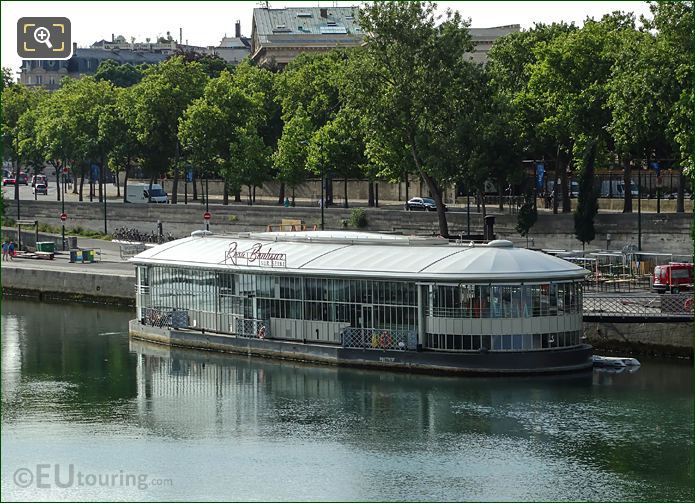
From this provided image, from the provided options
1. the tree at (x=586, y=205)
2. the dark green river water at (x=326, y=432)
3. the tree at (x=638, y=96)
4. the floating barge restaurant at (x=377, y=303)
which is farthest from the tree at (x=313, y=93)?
the dark green river water at (x=326, y=432)

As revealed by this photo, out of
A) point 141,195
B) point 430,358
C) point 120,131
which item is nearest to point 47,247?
point 141,195

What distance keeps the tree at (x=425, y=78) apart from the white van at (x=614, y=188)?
18367mm

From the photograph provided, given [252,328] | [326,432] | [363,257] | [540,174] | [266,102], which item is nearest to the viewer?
[326,432]

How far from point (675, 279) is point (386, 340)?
1988 centimetres

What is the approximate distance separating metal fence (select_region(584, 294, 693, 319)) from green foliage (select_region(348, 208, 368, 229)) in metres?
40.9

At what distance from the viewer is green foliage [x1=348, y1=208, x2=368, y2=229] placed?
4860 inches

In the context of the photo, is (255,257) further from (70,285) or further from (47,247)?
(47,247)

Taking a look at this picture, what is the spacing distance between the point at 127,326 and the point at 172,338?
456 inches

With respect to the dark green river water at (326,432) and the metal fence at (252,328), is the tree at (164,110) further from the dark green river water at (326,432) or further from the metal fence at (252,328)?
the dark green river water at (326,432)

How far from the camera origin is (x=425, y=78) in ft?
374

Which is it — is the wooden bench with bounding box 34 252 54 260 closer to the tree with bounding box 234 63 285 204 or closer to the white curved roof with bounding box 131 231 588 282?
the tree with bounding box 234 63 285 204

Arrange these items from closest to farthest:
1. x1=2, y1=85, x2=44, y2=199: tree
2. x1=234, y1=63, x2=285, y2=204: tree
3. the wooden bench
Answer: the wooden bench
x1=234, y1=63, x2=285, y2=204: tree
x1=2, y1=85, x2=44, y2=199: tree

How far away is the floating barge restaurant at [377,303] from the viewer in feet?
238
